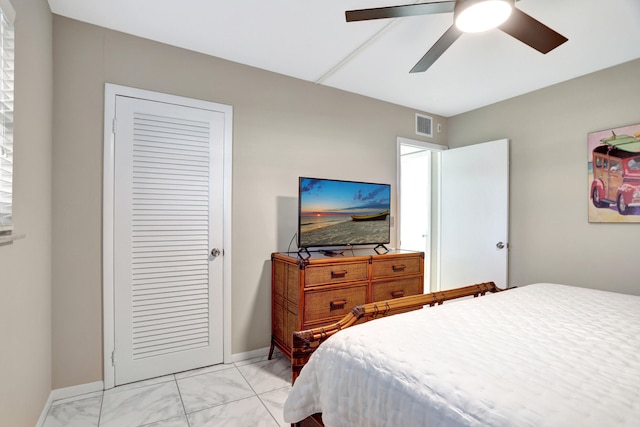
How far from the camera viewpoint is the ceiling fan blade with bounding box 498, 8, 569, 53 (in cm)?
156

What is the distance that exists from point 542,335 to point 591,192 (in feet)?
7.24

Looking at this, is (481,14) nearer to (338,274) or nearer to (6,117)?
(338,274)

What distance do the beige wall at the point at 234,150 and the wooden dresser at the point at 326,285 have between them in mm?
195

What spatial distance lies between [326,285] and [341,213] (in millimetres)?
677

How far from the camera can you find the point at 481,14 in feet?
5.12

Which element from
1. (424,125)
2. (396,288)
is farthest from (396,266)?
(424,125)

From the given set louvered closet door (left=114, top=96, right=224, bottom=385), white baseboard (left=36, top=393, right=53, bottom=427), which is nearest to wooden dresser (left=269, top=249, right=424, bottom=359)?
louvered closet door (left=114, top=96, right=224, bottom=385)

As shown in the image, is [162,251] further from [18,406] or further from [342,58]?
[342,58]

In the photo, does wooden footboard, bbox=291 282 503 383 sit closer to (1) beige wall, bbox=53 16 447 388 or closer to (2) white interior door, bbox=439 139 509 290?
(1) beige wall, bbox=53 16 447 388

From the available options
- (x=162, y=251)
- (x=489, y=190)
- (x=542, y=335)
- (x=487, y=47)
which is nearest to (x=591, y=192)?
(x=489, y=190)

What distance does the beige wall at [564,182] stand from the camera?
2645mm

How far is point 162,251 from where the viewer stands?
2.39m

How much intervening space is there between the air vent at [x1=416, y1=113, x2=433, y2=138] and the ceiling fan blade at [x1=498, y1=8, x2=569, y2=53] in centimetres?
204

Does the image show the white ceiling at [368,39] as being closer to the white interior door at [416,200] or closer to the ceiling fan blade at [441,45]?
the ceiling fan blade at [441,45]
